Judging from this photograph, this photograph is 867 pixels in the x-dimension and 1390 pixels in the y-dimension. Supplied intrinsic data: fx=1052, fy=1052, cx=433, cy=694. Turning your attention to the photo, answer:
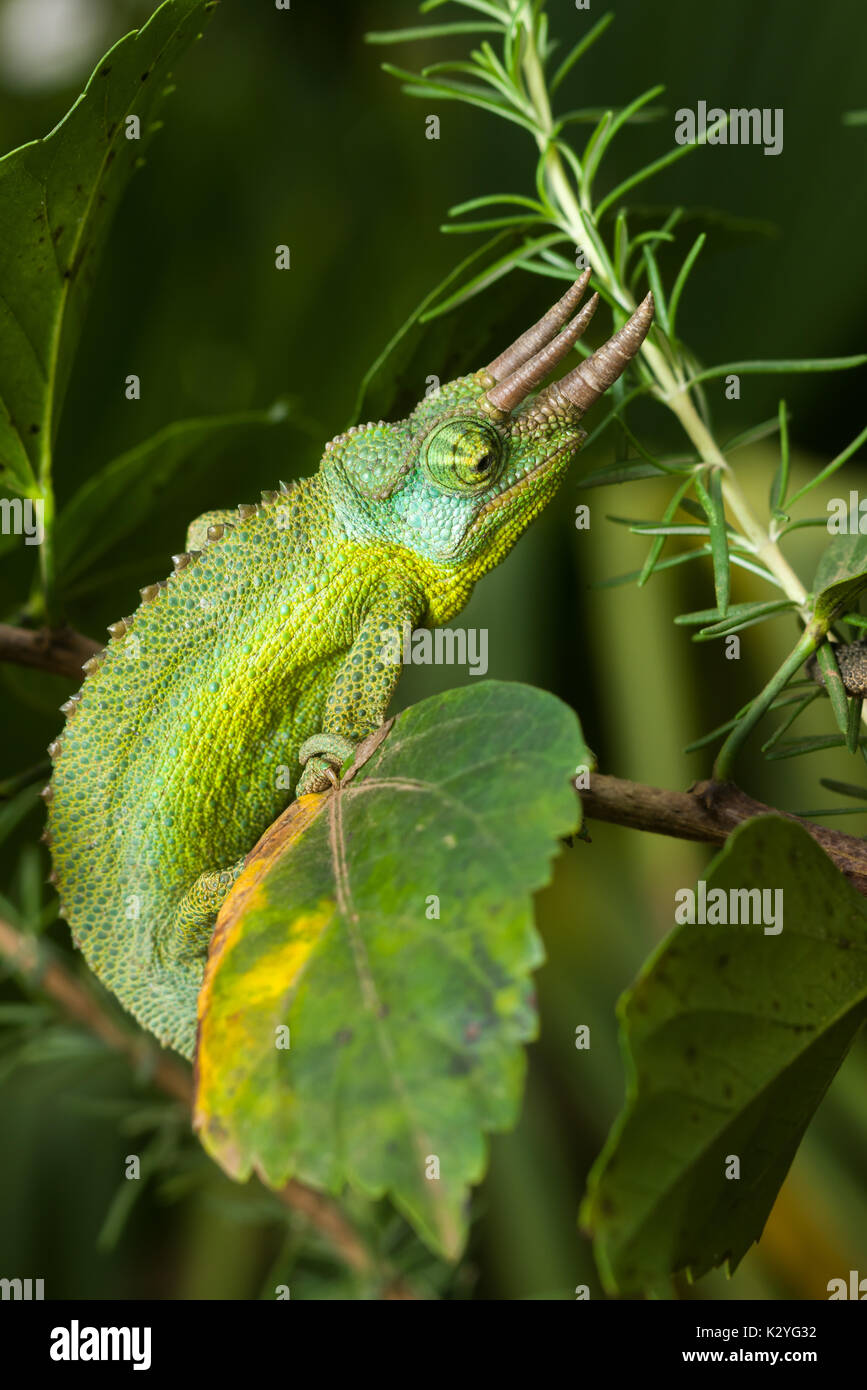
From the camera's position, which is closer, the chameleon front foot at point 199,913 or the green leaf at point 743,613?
the green leaf at point 743,613

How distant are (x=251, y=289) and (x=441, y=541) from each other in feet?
3.87

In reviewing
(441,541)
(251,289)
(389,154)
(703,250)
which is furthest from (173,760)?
(389,154)

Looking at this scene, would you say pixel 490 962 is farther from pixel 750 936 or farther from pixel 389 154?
pixel 389 154

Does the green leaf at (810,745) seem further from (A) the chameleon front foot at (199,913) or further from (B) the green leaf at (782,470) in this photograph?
(A) the chameleon front foot at (199,913)

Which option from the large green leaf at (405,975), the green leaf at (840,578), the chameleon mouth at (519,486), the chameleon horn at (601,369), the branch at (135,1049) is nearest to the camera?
the large green leaf at (405,975)

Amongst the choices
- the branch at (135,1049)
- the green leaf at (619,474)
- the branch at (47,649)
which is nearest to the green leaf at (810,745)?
the green leaf at (619,474)

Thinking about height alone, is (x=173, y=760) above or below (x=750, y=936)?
above

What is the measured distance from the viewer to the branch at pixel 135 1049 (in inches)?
53.6

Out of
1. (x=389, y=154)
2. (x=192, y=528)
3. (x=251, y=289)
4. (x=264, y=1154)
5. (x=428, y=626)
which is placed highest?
(x=389, y=154)

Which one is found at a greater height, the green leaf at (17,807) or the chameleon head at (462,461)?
the chameleon head at (462,461)

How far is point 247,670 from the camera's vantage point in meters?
1.05

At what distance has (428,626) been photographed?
4.02 feet

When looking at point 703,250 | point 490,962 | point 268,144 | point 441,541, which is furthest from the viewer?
point 268,144

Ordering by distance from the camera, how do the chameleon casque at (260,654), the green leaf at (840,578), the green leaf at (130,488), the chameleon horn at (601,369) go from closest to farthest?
the green leaf at (840,578)
the chameleon horn at (601,369)
the chameleon casque at (260,654)
the green leaf at (130,488)
